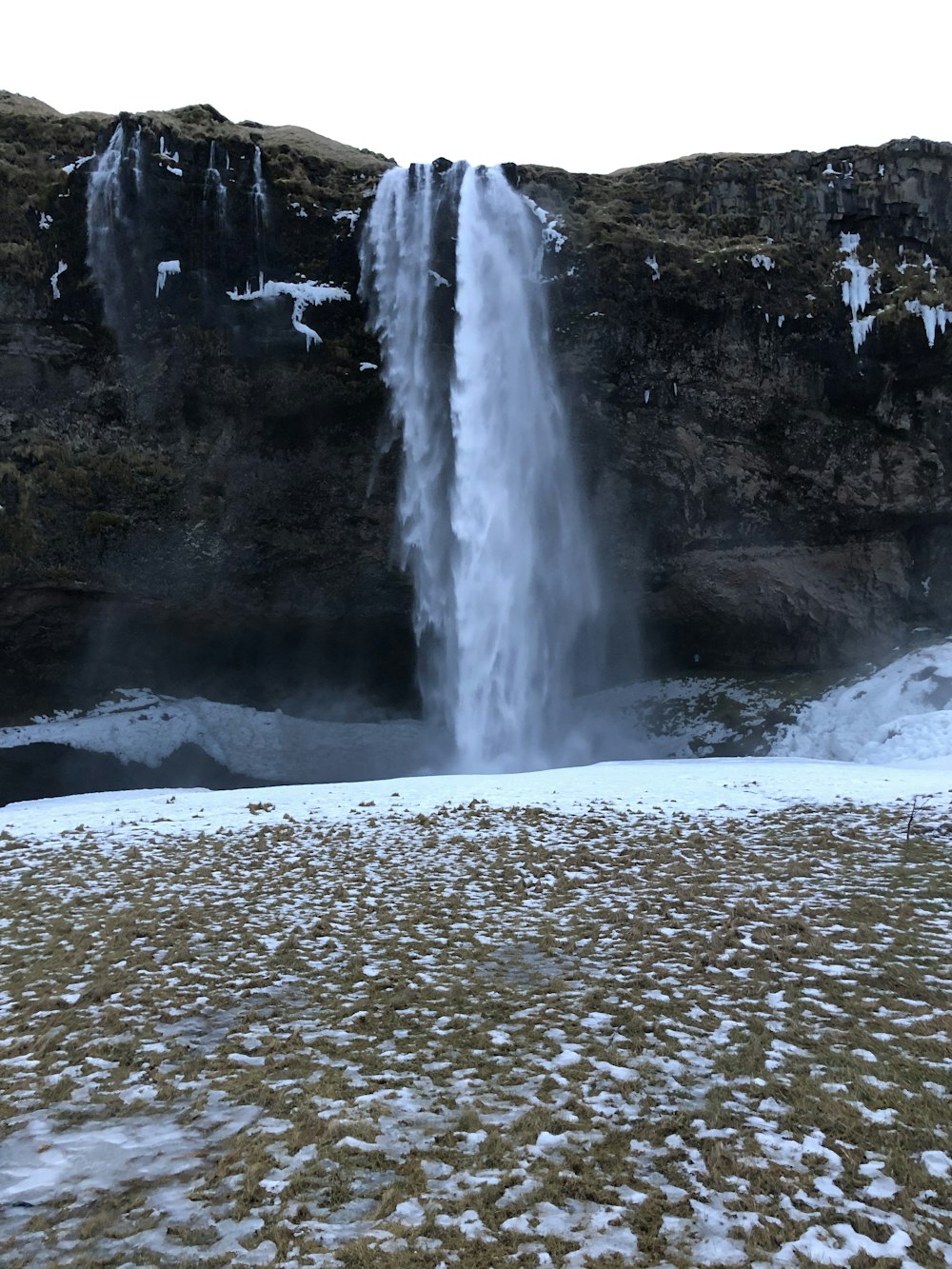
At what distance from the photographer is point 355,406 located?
2702 centimetres

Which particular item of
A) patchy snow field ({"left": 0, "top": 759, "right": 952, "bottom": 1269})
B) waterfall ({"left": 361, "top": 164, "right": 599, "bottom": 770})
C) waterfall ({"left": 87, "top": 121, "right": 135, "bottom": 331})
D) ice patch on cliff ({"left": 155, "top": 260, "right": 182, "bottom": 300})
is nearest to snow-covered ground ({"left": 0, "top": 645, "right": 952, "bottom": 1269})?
patchy snow field ({"left": 0, "top": 759, "right": 952, "bottom": 1269})

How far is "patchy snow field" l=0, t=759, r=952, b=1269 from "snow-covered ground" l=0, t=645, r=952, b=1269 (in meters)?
0.02

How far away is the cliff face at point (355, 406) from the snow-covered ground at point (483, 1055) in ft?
59.2

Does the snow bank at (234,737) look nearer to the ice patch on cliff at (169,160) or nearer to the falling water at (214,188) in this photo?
the falling water at (214,188)

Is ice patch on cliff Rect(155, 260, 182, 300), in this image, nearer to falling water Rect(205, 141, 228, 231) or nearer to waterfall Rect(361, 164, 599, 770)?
falling water Rect(205, 141, 228, 231)

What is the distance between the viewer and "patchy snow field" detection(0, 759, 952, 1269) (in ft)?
11.4

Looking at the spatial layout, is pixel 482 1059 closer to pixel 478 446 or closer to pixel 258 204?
pixel 478 446

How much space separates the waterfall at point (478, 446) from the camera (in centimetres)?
2609

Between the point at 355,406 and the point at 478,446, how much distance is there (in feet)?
13.1

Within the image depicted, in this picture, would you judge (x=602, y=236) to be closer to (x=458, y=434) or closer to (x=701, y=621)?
(x=458, y=434)

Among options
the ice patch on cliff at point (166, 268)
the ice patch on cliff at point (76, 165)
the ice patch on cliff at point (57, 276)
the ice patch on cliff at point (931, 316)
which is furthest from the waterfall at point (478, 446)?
the ice patch on cliff at point (931, 316)

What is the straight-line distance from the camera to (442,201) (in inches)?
1024

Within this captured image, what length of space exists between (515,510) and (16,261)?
52.6ft

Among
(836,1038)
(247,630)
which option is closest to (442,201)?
(247,630)
